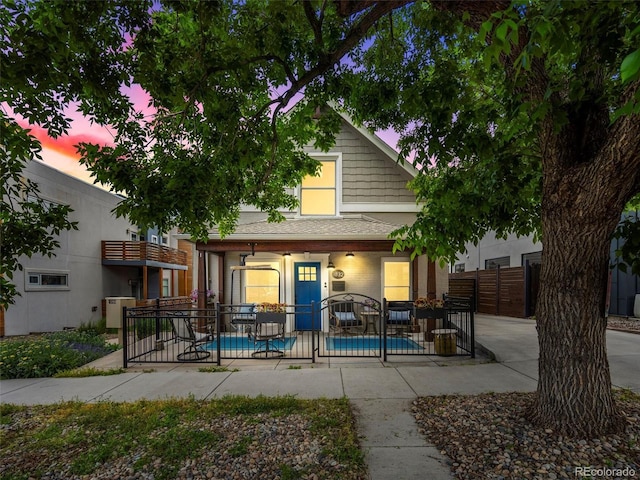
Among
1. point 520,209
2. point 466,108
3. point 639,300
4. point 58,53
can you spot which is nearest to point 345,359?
point 520,209

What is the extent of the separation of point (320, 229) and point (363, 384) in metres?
5.33

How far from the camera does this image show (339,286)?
11.2 metres

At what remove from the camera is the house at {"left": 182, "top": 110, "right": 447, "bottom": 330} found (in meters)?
11.1

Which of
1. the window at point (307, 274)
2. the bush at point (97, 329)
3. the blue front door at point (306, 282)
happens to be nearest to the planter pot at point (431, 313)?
the blue front door at point (306, 282)

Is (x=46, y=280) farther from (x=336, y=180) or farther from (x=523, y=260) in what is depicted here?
(x=523, y=260)

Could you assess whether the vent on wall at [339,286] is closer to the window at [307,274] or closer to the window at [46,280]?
the window at [307,274]

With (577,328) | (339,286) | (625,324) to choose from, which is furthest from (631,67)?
(625,324)

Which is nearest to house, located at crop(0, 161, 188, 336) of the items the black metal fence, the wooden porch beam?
the wooden porch beam

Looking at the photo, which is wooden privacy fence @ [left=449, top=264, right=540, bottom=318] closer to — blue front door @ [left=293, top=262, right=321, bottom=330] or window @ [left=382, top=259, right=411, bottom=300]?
window @ [left=382, top=259, right=411, bottom=300]

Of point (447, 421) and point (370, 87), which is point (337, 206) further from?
point (447, 421)

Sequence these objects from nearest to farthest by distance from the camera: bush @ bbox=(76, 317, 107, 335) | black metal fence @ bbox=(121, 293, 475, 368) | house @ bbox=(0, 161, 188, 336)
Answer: black metal fence @ bbox=(121, 293, 475, 368), bush @ bbox=(76, 317, 107, 335), house @ bbox=(0, 161, 188, 336)

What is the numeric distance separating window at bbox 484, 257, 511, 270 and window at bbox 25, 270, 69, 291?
1890 centimetres

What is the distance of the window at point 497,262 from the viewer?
1698cm

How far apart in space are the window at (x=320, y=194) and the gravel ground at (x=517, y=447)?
26.0ft
